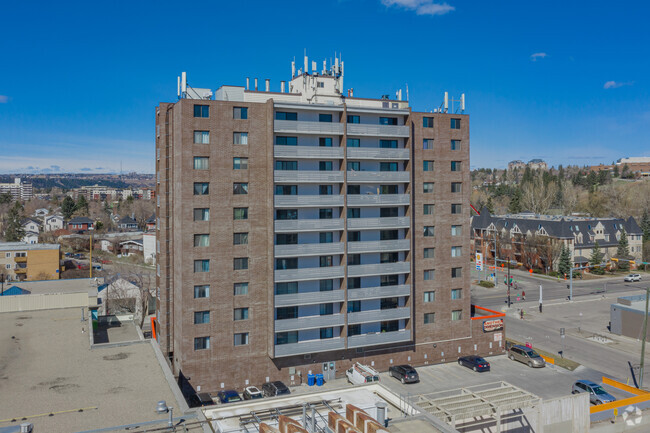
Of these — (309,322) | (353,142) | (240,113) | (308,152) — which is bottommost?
(309,322)

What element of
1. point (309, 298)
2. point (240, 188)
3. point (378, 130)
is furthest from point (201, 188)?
point (378, 130)

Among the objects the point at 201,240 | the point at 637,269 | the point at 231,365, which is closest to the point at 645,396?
the point at 231,365

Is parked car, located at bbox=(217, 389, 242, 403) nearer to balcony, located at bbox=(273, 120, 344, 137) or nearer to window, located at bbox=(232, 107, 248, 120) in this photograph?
balcony, located at bbox=(273, 120, 344, 137)

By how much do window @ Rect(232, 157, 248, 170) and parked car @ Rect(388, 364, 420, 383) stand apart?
74.3 feet

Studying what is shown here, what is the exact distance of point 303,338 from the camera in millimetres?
43438

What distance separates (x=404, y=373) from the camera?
44.3 meters

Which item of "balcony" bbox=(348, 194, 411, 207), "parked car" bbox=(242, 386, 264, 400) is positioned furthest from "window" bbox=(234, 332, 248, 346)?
"balcony" bbox=(348, 194, 411, 207)

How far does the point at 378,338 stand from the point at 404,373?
377 centimetres

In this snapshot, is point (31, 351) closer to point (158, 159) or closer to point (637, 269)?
point (158, 159)

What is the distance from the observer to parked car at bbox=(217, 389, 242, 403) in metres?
39.2

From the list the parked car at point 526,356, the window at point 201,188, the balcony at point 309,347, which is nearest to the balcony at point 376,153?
the window at point 201,188

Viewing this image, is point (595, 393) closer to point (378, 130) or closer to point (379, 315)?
point (379, 315)

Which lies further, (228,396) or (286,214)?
(286,214)

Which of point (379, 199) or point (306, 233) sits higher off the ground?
point (379, 199)
